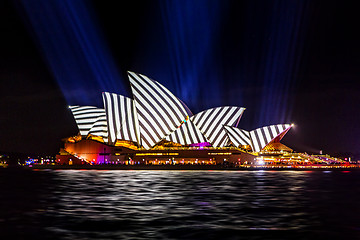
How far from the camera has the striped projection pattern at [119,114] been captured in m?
106

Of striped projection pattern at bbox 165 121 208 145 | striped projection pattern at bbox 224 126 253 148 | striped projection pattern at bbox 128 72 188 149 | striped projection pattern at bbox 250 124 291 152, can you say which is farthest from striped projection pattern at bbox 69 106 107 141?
striped projection pattern at bbox 250 124 291 152

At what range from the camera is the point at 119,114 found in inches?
4215

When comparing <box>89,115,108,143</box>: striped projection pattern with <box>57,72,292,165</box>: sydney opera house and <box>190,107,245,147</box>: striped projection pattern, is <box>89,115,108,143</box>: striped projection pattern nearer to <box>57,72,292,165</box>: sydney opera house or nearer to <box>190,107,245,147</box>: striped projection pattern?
<box>57,72,292,165</box>: sydney opera house

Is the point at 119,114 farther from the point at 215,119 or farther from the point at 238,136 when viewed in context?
the point at 238,136

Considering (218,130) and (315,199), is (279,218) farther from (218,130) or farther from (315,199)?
(218,130)

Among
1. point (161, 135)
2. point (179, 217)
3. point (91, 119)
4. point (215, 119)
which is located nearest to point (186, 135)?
point (215, 119)

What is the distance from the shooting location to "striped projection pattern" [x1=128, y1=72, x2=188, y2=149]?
102 meters

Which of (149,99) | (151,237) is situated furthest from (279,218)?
(149,99)

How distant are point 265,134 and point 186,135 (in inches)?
772

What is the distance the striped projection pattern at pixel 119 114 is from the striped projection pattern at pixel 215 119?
15.4 meters

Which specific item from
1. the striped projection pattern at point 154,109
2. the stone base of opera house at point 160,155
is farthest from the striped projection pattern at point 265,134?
the striped projection pattern at point 154,109

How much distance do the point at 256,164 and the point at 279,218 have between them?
96109 mm

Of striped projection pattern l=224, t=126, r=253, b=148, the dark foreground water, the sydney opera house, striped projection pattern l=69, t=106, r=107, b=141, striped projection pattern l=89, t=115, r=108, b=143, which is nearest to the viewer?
the dark foreground water

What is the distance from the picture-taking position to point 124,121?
108438mm
